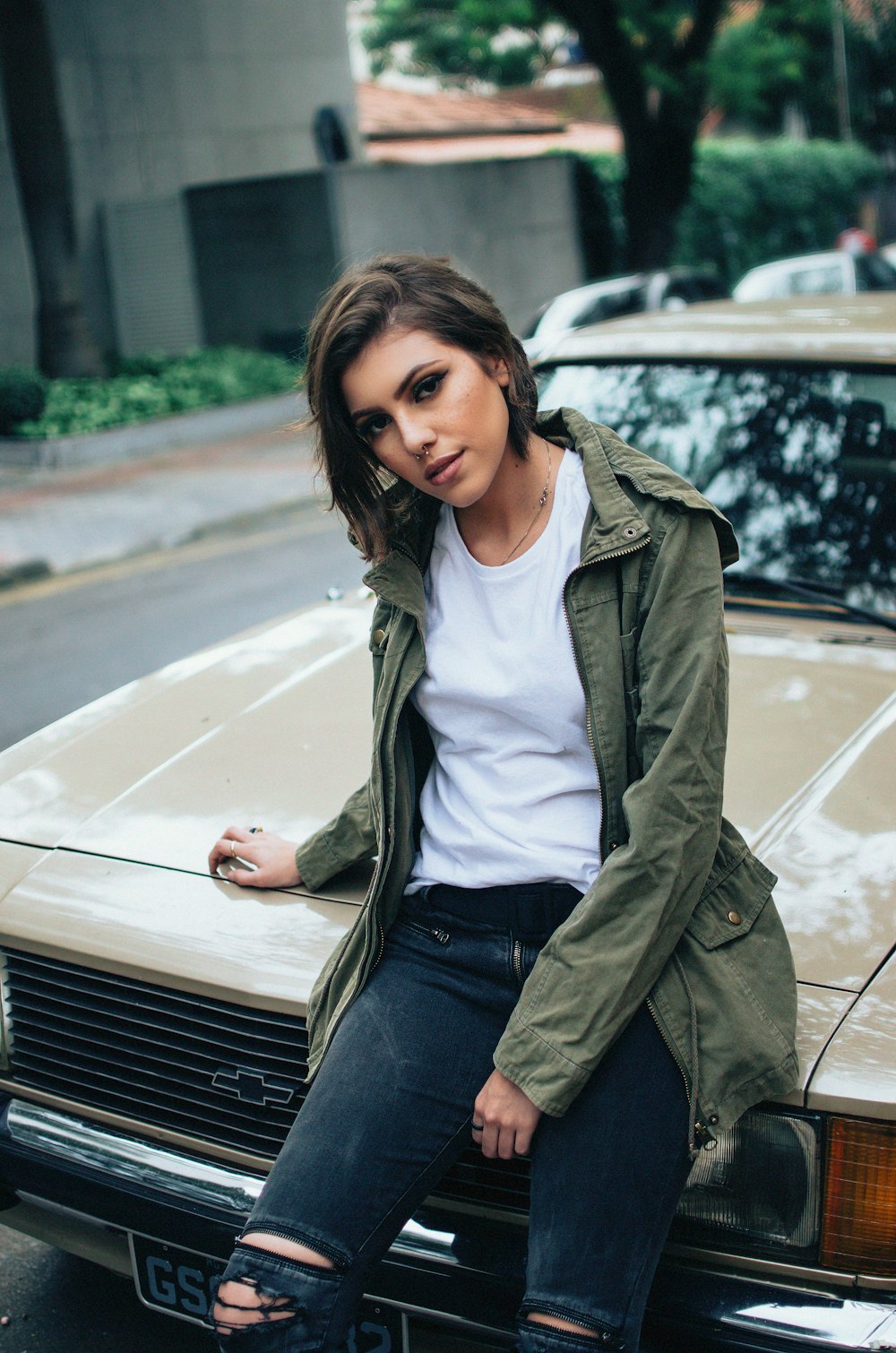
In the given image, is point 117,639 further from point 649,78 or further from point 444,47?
point 444,47

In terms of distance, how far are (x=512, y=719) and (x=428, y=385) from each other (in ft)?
1.57

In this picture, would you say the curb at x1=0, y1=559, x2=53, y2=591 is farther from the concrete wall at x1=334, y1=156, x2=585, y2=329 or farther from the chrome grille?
the concrete wall at x1=334, y1=156, x2=585, y2=329

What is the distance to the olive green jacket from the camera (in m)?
1.75

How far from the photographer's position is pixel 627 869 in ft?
5.78

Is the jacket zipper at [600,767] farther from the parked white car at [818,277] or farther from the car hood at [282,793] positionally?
the parked white car at [818,277]

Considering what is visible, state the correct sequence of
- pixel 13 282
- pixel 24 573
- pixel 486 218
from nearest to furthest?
pixel 24 573
pixel 13 282
pixel 486 218

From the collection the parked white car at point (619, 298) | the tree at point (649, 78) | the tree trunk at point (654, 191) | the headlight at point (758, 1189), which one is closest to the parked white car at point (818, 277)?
the parked white car at point (619, 298)

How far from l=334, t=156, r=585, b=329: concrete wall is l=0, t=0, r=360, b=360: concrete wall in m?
2.28

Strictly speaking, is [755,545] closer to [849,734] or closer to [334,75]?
[849,734]

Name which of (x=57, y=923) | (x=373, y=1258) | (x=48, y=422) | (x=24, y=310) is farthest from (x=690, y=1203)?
(x=24, y=310)

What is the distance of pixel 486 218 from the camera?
A: 2095 cm

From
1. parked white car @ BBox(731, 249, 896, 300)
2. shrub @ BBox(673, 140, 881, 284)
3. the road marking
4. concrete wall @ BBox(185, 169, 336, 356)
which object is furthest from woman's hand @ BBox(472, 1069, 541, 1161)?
shrub @ BBox(673, 140, 881, 284)

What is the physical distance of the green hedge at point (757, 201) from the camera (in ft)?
82.7

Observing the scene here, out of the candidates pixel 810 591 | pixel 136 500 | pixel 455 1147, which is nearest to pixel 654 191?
pixel 136 500
